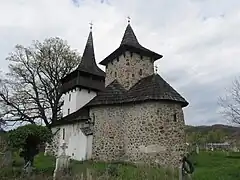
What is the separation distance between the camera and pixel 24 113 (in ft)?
112

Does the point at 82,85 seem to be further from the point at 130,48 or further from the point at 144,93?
the point at 144,93

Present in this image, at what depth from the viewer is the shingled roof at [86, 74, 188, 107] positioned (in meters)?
21.0

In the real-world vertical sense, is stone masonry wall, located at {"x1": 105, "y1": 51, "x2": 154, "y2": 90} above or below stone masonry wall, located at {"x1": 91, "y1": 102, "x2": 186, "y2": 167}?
above

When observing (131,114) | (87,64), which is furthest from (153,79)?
(87,64)

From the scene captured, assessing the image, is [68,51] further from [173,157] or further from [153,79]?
[173,157]

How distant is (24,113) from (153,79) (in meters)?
17.5

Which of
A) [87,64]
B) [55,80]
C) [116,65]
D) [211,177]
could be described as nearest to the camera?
[211,177]

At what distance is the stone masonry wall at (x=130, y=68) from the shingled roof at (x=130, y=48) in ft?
1.15

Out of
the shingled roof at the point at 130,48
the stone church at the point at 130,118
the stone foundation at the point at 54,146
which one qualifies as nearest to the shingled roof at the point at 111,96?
the stone church at the point at 130,118

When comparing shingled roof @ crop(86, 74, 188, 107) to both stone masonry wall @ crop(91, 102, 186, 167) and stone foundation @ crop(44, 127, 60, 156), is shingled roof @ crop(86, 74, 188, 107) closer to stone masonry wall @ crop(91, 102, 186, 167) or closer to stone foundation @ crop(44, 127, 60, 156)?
stone masonry wall @ crop(91, 102, 186, 167)

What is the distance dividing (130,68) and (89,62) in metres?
9.97

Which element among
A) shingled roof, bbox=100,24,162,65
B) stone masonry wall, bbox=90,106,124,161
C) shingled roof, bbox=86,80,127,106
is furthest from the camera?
shingled roof, bbox=100,24,162,65

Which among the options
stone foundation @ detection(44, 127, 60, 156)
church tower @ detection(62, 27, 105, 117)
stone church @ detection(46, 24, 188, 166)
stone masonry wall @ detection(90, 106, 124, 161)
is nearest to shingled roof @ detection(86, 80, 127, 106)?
stone church @ detection(46, 24, 188, 166)

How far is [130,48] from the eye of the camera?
83.8 ft
